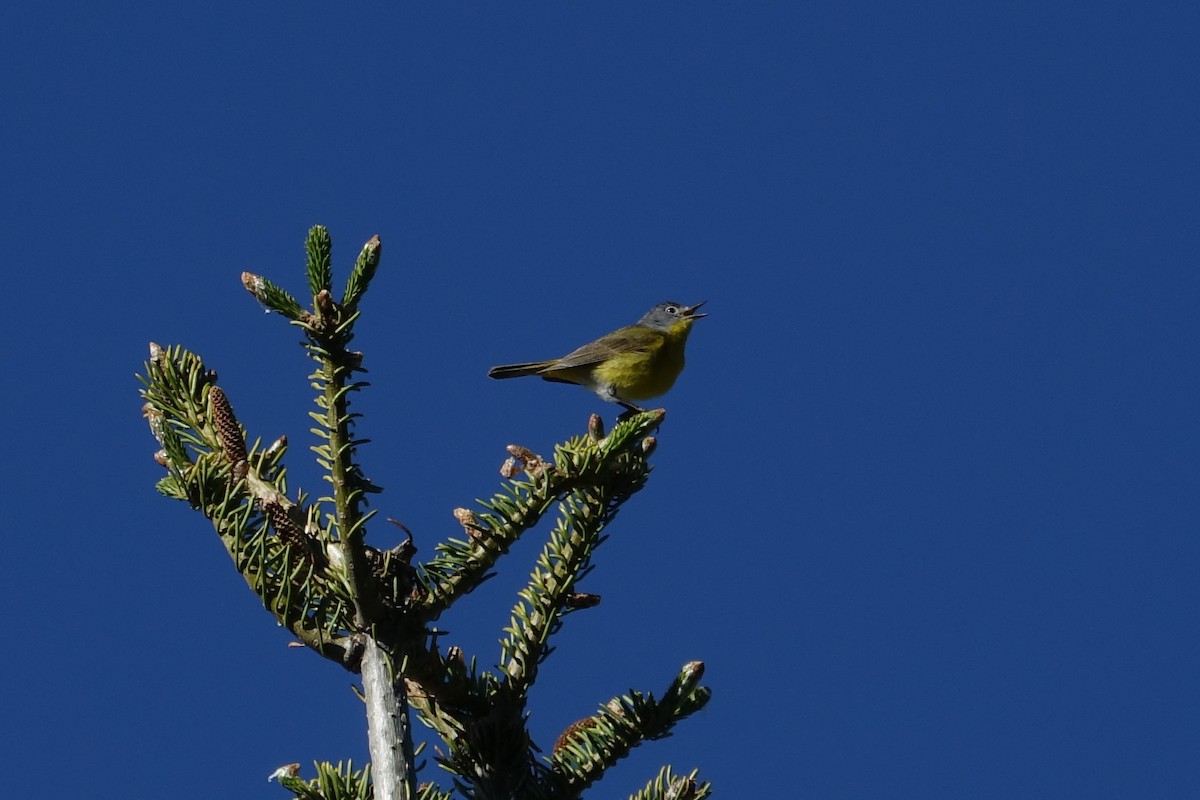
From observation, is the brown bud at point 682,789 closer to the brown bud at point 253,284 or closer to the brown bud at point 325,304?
the brown bud at point 325,304

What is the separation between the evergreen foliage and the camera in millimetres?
3141

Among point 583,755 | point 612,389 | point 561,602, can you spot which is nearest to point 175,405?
point 561,602

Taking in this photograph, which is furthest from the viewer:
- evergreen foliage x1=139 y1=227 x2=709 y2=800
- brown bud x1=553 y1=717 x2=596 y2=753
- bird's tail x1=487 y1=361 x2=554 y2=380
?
bird's tail x1=487 y1=361 x2=554 y2=380

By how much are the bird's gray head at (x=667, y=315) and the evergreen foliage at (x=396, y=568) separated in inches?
278

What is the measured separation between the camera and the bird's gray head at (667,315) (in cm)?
1082

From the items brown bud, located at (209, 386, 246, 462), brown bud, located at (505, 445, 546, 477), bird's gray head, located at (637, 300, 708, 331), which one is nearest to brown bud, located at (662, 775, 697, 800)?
brown bud, located at (505, 445, 546, 477)

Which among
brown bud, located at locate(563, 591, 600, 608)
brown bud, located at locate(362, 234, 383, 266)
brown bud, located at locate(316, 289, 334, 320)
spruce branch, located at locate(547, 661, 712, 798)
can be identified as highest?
brown bud, located at locate(362, 234, 383, 266)

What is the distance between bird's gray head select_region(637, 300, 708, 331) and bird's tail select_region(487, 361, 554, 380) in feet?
4.85

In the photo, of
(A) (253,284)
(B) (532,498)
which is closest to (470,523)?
(B) (532,498)

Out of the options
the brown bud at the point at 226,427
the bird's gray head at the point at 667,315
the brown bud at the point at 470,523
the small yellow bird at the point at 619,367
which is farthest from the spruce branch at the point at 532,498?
the bird's gray head at the point at 667,315

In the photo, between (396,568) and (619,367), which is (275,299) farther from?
(619,367)

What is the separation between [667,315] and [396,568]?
810 cm

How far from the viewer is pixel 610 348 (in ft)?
31.8

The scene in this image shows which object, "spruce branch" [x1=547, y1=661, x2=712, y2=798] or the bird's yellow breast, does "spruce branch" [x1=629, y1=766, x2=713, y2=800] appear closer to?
"spruce branch" [x1=547, y1=661, x2=712, y2=798]
